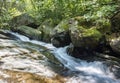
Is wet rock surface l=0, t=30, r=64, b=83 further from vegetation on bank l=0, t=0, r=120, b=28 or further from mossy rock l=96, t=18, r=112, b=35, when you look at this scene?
vegetation on bank l=0, t=0, r=120, b=28

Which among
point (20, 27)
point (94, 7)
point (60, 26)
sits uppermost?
point (94, 7)

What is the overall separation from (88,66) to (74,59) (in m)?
0.90

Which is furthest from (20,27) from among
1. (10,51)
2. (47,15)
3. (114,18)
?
(114,18)

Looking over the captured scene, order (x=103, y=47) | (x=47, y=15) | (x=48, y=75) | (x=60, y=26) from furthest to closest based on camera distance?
(x=47, y=15) < (x=60, y=26) < (x=103, y=47) < (x=48, y=75)

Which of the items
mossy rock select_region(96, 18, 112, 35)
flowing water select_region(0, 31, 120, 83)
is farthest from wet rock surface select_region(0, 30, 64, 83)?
mossy rock select_region(96, 18, 112, 35)

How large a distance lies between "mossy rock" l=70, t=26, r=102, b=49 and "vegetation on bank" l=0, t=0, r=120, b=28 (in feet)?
1.64

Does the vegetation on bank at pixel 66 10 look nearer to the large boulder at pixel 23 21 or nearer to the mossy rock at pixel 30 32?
the large boulder at pixel 23 21

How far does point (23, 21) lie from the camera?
722 inches

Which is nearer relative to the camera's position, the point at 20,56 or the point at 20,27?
the point at 20,56

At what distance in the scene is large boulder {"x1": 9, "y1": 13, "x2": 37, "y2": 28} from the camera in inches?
712

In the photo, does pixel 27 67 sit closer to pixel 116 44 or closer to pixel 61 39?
pixel 116 44

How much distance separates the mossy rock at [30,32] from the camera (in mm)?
14758

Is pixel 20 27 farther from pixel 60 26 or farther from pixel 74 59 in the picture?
pixel 74 59

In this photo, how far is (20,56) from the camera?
8484mm
